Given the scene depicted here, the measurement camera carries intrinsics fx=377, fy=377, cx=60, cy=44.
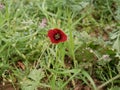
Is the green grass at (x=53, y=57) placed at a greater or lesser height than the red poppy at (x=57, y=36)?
lesser

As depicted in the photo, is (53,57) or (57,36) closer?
(57,36)

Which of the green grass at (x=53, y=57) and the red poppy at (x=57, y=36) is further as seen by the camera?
the green grass at (x=53, y=57)

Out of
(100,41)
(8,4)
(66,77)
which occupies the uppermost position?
(8,4)

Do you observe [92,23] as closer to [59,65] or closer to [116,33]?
[116,33]

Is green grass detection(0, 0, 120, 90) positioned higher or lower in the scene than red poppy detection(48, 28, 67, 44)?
lower

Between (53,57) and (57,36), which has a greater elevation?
(57,36)

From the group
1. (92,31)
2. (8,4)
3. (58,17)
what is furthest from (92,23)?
(8,4)

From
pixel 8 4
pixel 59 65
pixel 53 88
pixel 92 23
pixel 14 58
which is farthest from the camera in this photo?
pixel 92 23

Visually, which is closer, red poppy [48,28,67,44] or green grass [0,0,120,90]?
red poppy [48,28,67,44]

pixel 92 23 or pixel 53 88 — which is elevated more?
pixel 92 23

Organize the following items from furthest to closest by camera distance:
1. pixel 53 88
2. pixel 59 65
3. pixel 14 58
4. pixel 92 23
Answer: pixel 92 23 → pixel 14 58 → pixel 59 65 → pixel 53 88

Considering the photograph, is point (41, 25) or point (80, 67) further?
point (41, 25)
